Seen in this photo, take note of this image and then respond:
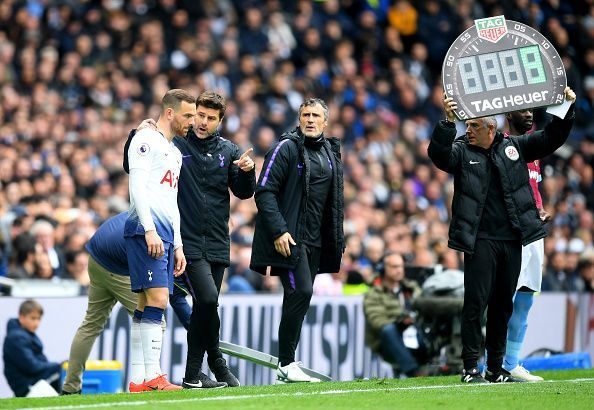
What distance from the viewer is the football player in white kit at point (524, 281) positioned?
35.8 ft

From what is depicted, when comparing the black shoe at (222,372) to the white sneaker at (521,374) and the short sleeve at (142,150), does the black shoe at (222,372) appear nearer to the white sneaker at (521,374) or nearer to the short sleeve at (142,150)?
the short sleeve at (142,150)

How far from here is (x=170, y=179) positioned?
30.8 ft

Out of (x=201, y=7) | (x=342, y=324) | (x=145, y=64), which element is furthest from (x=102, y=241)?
(x=201, y=7)

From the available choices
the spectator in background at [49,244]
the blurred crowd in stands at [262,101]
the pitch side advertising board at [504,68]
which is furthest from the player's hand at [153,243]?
the spectator in background at [49,244]

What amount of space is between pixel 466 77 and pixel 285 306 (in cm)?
213

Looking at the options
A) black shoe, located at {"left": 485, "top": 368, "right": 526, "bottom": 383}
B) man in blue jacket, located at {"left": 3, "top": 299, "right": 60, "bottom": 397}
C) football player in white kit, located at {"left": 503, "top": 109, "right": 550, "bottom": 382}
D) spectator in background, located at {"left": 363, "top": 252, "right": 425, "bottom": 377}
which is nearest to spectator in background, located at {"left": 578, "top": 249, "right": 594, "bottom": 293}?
spectator in background, located at {"left": 363, "top": 252, "right": 425, "bottom": 377}

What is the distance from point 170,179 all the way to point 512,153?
8.71 ft

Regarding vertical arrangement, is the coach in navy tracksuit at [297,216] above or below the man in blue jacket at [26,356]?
above

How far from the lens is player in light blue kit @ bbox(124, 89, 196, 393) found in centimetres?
923

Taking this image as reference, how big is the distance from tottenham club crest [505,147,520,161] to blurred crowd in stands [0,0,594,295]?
5.21 m

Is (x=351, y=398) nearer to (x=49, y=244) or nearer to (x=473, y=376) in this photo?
(x=473, y=376)

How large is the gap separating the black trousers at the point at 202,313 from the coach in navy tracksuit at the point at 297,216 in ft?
1.44

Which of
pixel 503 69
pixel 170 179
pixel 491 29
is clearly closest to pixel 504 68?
pixel 503 69

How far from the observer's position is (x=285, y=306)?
10.2m
